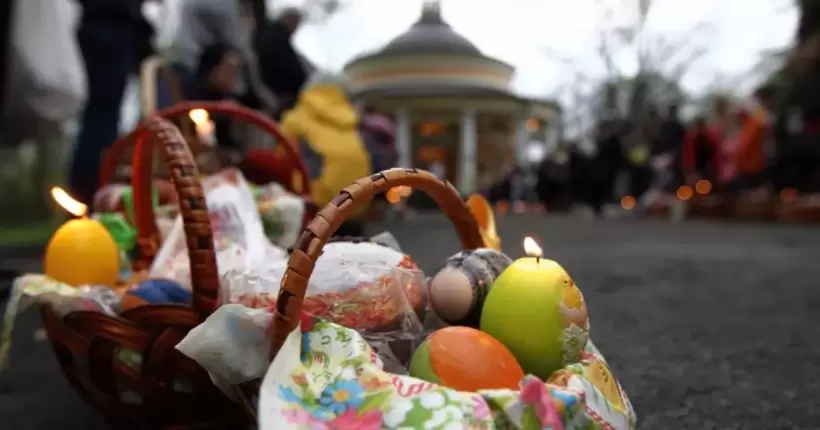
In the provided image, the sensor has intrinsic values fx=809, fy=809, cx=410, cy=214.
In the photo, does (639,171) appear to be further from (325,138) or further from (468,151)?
(325,138)

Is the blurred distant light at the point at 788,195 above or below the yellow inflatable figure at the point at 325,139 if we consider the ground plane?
below

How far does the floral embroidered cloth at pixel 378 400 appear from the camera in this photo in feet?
2.46

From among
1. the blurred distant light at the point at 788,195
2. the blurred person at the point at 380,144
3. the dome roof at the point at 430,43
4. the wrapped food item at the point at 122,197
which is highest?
the dome roof at the point at 430,43

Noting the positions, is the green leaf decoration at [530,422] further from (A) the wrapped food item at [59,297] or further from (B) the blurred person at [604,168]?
(B) the blurred person at [604,168]

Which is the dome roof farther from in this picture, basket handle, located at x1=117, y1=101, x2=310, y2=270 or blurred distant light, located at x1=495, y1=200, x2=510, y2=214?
basket handle, located at x1=117, y1=101, x2=310, y2=270

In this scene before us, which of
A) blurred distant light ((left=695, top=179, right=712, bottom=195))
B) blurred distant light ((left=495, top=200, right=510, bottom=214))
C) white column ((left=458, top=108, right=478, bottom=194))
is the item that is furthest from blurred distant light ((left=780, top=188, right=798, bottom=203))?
white column ((left=458, top=108, right=478, bottom=194))

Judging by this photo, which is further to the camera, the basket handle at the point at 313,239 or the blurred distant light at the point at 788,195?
the blurred distant light at the point at 788,195

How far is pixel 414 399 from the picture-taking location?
30.2 inches

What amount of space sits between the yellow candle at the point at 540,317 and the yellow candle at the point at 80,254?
68 cm

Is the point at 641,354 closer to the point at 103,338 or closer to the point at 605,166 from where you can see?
the point at 103,338

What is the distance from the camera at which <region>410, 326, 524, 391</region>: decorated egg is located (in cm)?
87

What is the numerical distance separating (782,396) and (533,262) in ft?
2.04

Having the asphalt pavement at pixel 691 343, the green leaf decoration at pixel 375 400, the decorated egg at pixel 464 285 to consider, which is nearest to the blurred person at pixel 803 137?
the asphalt pavement at pixel 691 343

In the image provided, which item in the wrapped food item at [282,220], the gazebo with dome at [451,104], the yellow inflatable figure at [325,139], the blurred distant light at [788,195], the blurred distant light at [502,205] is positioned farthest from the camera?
the gazebo with dome at [451,104]
